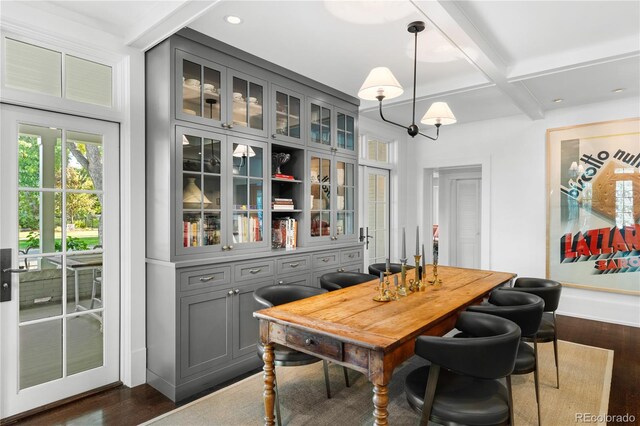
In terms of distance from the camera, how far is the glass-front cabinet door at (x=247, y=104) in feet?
10.3


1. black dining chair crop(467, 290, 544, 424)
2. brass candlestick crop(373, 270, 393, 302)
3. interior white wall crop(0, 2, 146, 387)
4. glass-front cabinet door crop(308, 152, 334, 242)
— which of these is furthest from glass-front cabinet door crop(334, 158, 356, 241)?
black dining chair crop(467, 290, 544, 424)

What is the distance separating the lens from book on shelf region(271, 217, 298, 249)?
3.75 metres

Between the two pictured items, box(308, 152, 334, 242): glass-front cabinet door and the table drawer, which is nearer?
the table drawer

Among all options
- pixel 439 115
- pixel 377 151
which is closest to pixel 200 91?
pixel 439 115

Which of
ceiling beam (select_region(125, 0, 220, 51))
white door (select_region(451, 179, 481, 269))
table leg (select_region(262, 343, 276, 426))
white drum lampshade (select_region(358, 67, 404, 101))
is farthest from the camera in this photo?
white door (select_region(451, 179, 481, 269))

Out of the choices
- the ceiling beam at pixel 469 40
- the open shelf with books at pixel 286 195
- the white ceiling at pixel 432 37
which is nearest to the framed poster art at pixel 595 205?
the white ceiling at pixel 432 37

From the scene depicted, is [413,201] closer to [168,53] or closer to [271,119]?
[271,119]

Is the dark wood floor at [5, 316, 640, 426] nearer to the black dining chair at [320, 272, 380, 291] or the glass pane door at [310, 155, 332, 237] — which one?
the black dining chair at [320, 272, 380, 291]

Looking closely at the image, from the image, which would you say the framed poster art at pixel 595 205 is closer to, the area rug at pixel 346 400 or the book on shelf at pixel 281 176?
the area rug at pixel 346 400

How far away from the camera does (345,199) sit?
4.40 metres

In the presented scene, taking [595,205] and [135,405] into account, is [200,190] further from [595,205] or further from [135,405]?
[595,205]

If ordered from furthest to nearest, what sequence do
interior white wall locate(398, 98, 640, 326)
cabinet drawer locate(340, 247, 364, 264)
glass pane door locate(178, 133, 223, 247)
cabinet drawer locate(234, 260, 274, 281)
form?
interior white wall locate(398, 98, 640, 326)
cabinet drawer locate(340, 247, 364, 264)
cabinet drawer locate(234, 260, 274, 281)
glass pane door locate(178, 133, 223, 247)

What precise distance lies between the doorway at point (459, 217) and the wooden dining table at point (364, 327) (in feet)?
13.0

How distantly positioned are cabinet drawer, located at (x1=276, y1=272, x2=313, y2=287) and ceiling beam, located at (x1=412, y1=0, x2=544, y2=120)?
7.87ft
